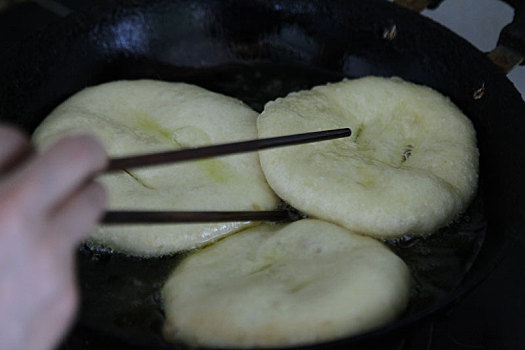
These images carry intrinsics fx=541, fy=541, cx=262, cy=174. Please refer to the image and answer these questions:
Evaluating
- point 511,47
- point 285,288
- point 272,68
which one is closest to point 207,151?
point 285,288

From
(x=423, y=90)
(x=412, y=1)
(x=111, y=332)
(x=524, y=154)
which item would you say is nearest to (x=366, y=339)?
(x=111, y=332)

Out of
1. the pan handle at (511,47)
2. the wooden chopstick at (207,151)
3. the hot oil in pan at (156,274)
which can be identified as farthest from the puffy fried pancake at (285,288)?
the pan handle at (511,47)

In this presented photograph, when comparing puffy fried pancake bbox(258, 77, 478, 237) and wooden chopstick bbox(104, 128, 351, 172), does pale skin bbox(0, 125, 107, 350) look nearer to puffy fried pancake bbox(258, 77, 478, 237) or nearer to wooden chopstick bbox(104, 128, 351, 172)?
wooden chopstick bbox(104, 128, 351, 172)

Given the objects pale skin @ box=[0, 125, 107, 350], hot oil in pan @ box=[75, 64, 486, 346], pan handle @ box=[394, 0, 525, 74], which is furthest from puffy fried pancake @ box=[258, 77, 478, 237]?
pale skin @ box=[0, 125, 107, 350]

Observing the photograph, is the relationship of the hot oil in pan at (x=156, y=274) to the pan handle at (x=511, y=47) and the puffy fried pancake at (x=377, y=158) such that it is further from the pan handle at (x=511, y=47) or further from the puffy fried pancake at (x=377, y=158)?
the pan handle at (x=511, y=47)

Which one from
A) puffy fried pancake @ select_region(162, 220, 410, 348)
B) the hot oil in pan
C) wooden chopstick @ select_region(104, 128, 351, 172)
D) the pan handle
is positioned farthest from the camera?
the pan handle

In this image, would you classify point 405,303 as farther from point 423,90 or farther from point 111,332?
point 423,90
